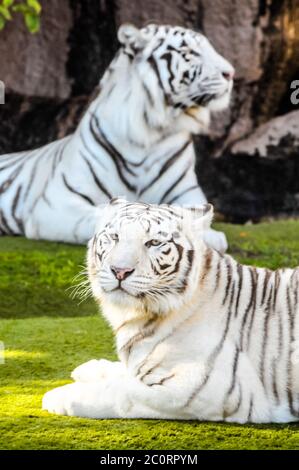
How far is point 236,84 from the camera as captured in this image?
396 inches

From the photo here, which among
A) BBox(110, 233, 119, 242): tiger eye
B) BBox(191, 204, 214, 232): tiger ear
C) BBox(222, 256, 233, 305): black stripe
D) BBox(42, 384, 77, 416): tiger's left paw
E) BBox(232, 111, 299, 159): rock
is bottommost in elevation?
BBox(232, 111, 299, 159): rock

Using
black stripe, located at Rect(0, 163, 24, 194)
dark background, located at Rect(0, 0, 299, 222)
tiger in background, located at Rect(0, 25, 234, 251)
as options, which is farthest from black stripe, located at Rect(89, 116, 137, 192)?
dark background, located at Rect(0, 0, 299, 222)

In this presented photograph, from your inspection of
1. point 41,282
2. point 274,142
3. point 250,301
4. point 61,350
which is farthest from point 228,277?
point 274,142

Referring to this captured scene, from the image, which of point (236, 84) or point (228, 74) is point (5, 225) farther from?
point (236, 84)

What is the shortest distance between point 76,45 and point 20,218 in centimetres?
255

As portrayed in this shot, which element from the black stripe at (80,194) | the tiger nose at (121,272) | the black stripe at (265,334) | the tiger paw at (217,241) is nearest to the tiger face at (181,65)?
the black stripe at (80,194)

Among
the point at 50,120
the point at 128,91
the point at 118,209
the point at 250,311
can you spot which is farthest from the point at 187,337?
the point at 50,120

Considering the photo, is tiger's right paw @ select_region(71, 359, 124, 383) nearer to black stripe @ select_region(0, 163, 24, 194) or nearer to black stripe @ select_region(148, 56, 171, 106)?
black stripe @ select_region(148, 56, 171, 106)

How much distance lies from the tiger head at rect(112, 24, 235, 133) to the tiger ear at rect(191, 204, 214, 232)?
Result: 417cm

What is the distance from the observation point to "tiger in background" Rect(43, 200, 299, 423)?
3.37m

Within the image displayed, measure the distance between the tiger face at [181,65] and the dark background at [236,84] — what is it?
200 cm

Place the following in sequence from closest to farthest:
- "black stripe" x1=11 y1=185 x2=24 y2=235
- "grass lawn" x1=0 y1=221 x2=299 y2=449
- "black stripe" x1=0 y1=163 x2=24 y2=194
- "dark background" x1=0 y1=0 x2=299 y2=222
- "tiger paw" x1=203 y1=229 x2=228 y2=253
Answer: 1. "grass lawn" x1=0 y1=221 x2=299 y2=449
2. "tiger paw" x1=203 y1=229 x2=228 y2=253
3. "black stripe" x1=11 y1=185 x2=24 y2=235
4. "black stripe" x1=0 y1=163 x2=24 y2=194
5. "dark background" x1=0 y1=0 x2=299 y2=222

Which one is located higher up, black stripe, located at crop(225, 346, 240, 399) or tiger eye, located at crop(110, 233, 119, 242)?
tiger eye, located at crop(110, 233, 119, 242)

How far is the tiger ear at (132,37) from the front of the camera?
7848 mm
